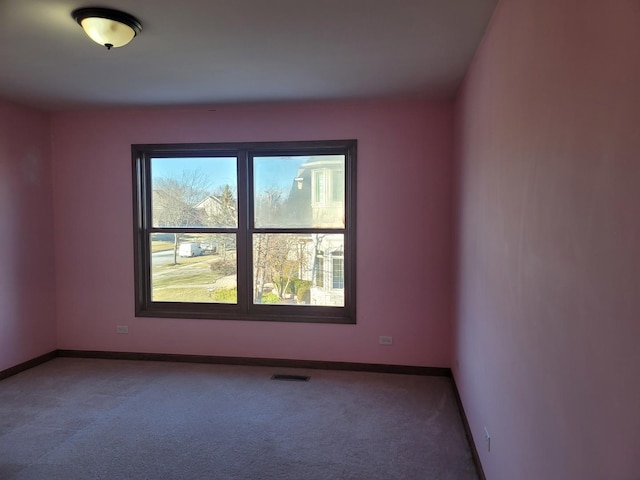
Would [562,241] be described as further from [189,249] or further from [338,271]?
[189,249]

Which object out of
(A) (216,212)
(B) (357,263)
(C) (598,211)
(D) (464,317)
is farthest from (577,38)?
(A) (216,212)

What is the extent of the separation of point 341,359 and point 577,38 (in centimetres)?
341

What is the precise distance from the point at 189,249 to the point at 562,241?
3768mm

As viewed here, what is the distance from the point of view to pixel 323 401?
3287mm

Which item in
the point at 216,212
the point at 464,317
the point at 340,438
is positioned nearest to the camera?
the point at 340,438

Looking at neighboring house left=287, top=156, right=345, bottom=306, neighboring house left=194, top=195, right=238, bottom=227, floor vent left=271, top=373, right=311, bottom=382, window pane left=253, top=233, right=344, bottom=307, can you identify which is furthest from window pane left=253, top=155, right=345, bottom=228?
floor vent left=271, top=373, right=311, bottom=382

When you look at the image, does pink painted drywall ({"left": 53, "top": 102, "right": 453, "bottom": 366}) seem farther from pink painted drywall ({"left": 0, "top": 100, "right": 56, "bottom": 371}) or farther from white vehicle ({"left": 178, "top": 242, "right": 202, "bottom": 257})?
white vehicle ({"left": 178, "top": 242, "right": 202, "bottom": 257})

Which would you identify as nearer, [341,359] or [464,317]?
[464,317]

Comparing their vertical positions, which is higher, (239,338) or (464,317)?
(464,317)

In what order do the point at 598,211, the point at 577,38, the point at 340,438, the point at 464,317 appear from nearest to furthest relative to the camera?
the point at 598,211, the point at 577,38, the point at 340,438, the point at 464,317

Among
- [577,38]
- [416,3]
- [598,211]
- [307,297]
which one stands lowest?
[307,297]

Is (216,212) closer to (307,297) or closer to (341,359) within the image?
(307,297)

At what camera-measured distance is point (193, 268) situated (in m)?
4.30

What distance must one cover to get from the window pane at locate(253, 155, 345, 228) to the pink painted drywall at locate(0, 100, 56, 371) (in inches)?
88.0
